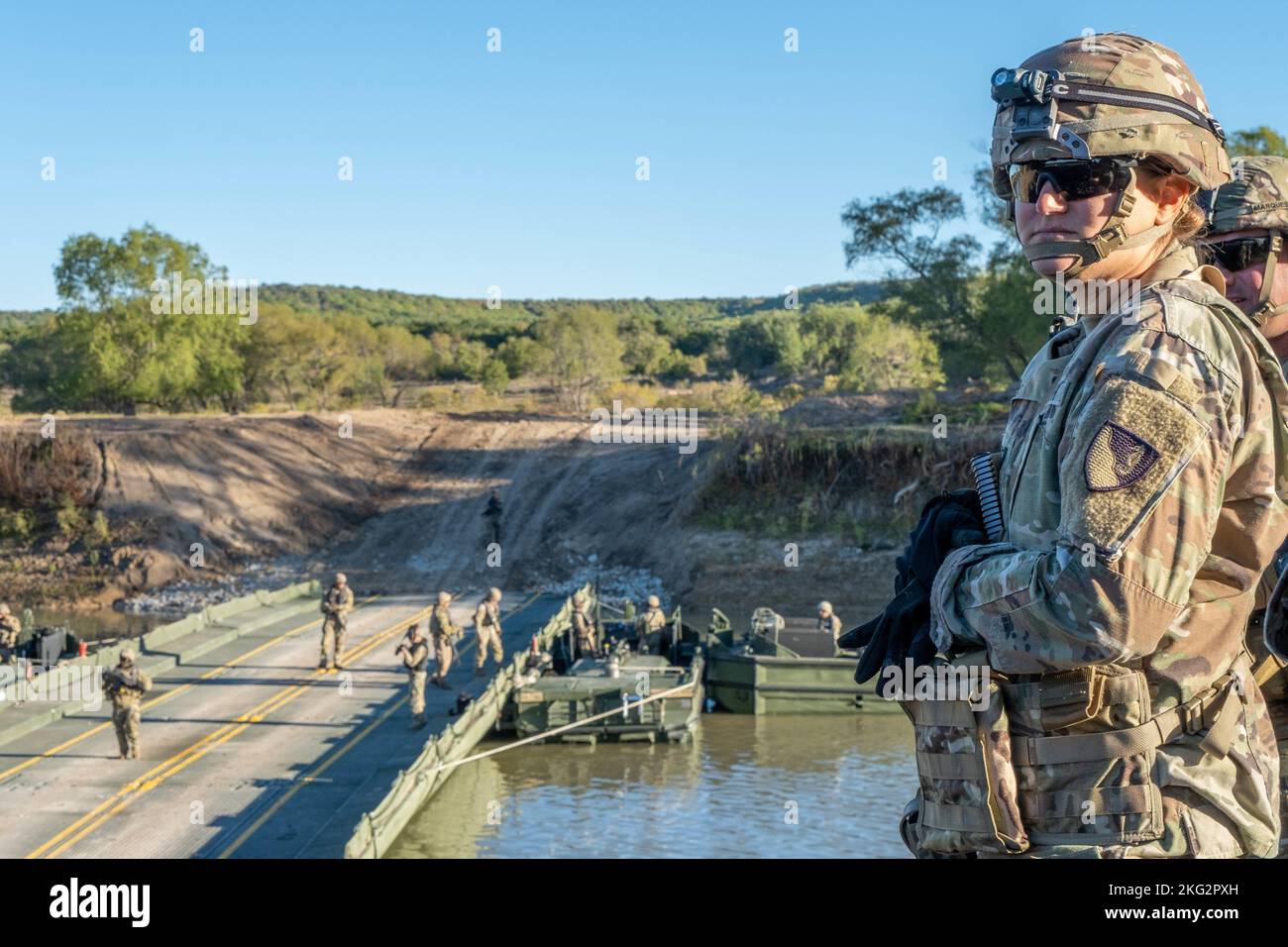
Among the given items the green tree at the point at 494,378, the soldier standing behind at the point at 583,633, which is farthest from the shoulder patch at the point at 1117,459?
the green tree at the point at 494,378

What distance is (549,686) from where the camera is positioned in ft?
78.1

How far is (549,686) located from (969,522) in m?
20.9

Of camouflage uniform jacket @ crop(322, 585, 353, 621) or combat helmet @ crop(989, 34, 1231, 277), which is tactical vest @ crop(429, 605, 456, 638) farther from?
combat helmet @ crop(989, 34, 1231, 277)

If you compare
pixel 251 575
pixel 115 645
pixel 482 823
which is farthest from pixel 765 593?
pixel 482 823

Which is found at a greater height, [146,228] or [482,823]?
[146,228]

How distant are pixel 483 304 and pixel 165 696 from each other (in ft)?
491

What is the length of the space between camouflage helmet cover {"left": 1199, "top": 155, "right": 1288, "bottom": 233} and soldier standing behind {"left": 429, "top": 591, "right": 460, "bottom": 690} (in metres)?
19.7

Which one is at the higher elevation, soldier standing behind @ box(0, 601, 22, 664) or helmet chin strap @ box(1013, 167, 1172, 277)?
helmet chin strap @ box(1013, 167, 1172, 277)

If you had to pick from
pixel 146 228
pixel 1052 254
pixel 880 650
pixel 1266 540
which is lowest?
pixel 880 650

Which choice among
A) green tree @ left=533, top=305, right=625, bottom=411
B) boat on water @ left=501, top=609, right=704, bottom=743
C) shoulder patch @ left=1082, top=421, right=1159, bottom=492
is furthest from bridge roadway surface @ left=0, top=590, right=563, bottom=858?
green tree @ left=533, top=305, right=625, bottom=411

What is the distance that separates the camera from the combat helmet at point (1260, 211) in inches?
201

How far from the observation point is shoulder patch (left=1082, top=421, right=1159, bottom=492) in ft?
9.08

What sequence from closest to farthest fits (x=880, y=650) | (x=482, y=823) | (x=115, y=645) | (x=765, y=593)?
(x=880, y=650) → (x=482, y=823) → (x=115, y=645) → (x=765, y=593)
